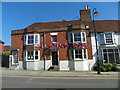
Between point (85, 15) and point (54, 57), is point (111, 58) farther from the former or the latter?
point (85, 15)

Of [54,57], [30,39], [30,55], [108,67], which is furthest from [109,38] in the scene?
[30,55]

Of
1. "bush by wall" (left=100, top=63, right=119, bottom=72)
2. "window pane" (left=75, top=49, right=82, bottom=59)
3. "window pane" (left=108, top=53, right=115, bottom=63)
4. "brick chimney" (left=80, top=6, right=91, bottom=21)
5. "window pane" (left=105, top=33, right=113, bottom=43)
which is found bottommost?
"bush by wall" (left=100, top=63, right=119, bottom=72)

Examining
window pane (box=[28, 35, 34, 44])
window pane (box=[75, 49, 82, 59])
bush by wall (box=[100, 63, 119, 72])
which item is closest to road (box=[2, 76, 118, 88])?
bush by wall (box=[100, 63, 119, 72])

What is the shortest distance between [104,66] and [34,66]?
10881mm

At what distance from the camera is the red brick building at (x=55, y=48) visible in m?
18.7

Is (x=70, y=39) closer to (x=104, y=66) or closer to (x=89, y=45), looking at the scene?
(x=89, y=45)

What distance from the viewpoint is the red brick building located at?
18.7 meters

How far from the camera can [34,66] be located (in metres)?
19.1

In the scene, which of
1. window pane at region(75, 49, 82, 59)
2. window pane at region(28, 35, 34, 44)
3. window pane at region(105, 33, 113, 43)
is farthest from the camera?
window pane at region(28, 35, 34, 44)

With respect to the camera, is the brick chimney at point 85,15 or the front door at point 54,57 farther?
the brick chimney at point 85,15

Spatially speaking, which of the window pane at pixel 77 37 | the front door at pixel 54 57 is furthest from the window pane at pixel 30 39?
the window pane at pixel 77 37

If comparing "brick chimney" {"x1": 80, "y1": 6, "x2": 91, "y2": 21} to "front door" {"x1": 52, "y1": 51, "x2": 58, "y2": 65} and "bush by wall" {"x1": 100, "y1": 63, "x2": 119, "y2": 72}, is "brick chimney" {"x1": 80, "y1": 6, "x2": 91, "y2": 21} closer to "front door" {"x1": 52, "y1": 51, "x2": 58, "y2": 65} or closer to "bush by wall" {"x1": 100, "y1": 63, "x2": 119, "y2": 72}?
"front door" {"x1": 52, "y1": 51, "x2": 58, "y2": 65}

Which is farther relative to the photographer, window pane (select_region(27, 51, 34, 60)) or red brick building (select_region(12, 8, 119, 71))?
window pane (select_region(27, 51, 34, 60))

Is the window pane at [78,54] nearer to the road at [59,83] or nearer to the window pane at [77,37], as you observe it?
the window pane at [77,37]
